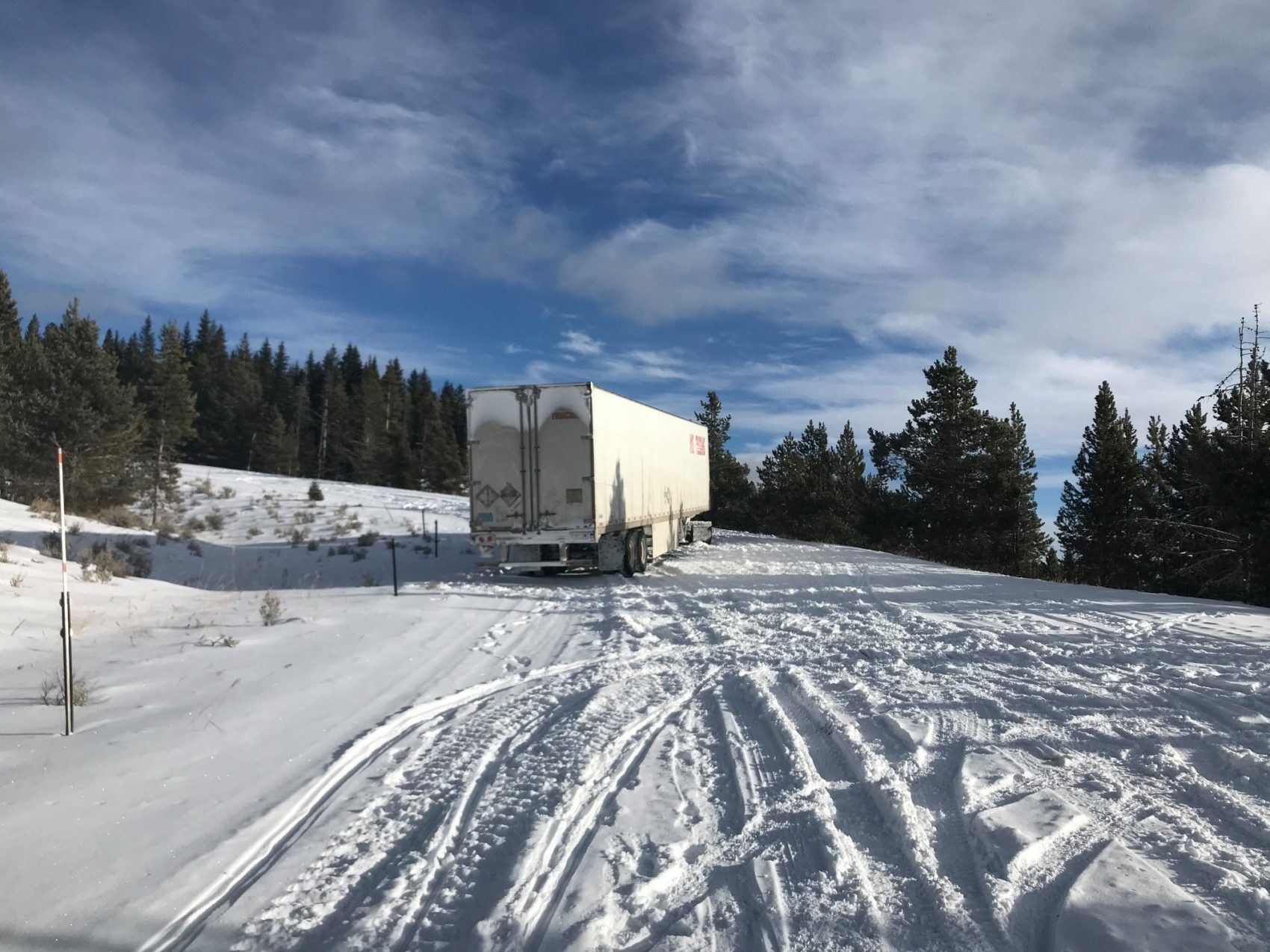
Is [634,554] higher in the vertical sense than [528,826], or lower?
higher

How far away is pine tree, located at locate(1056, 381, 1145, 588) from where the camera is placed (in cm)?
3062

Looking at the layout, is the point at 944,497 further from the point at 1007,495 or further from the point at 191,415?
the point at 191,415

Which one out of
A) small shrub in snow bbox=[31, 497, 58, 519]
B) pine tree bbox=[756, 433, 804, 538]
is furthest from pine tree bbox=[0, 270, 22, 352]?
pine tree bbox=[756, 433, 804, 538]

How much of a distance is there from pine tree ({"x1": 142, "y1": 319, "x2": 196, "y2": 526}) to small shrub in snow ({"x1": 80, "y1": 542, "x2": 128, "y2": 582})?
19.1 meters

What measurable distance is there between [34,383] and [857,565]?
29.8 m

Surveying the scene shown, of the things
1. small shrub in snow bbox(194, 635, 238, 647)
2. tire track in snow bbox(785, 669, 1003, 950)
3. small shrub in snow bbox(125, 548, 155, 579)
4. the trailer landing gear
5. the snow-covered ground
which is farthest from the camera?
the trailer landing gear

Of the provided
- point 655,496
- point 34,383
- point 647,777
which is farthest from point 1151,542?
point 34,383

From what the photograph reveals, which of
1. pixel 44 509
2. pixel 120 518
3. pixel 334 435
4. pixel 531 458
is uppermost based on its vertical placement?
pixel 334 435

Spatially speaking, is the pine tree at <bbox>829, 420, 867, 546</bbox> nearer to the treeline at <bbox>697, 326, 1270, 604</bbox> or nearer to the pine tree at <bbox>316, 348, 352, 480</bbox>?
the treeline at <bbox>697, 326, 1270, 604</bbox>

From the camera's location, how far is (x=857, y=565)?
18.1 m

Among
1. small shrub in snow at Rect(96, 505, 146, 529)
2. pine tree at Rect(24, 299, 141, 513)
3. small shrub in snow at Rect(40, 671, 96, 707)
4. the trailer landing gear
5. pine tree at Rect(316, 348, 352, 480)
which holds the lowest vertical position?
small shrub in snow at Rect(40, 671, 96, 707)

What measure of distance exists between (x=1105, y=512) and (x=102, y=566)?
35.5 meters

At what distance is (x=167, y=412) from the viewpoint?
3772 cm

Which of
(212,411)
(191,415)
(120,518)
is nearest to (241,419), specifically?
(212,411)
